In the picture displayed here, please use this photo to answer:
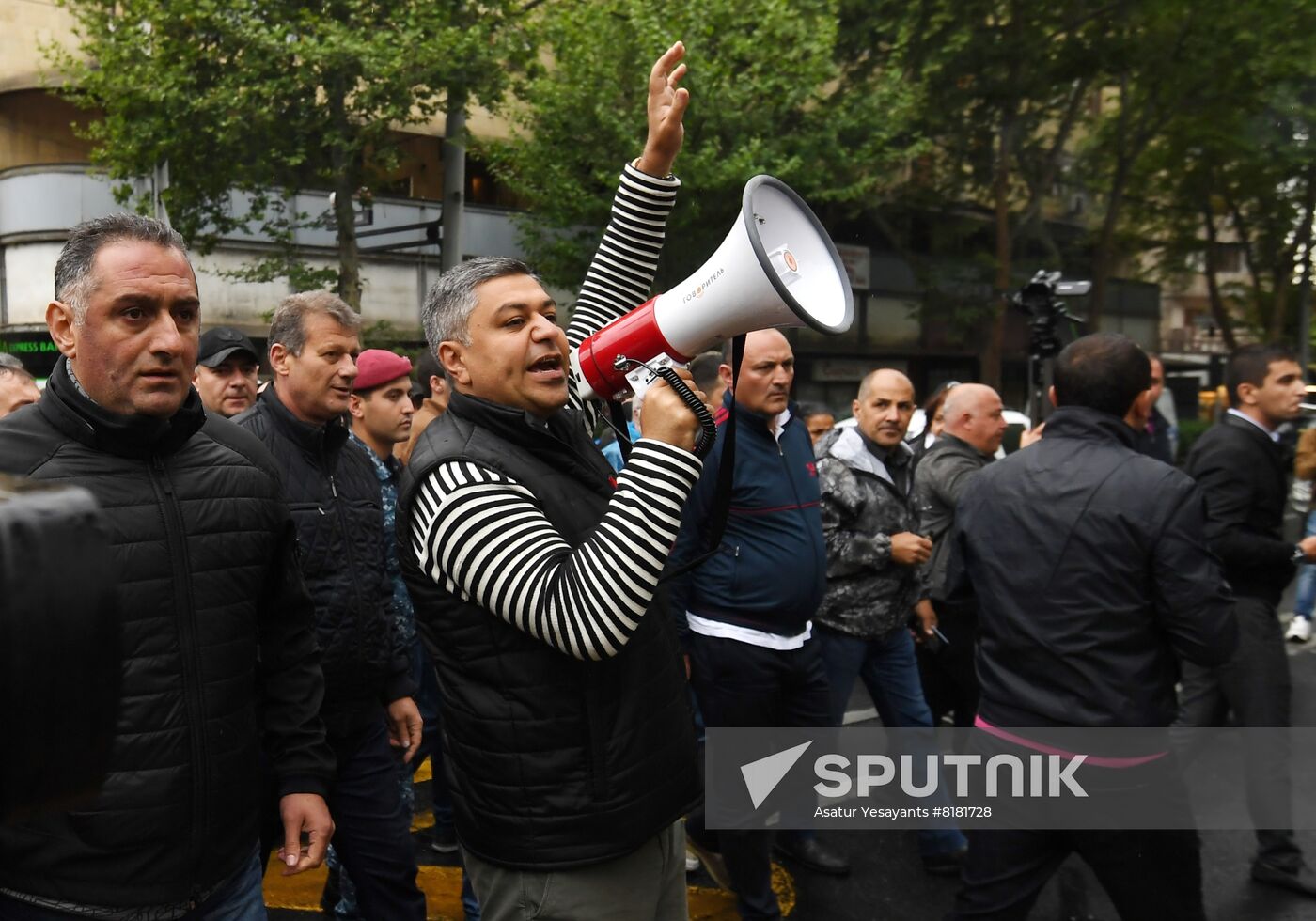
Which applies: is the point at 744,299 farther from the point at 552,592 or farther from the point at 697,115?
the point at 697,115

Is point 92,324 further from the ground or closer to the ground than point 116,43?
closer to the ground

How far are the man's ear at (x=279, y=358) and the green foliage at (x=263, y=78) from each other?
8.35 m

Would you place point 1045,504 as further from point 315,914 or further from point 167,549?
point 315,914

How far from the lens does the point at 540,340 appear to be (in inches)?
80.1

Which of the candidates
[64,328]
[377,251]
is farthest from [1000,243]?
[64,328]

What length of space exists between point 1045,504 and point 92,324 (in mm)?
2220

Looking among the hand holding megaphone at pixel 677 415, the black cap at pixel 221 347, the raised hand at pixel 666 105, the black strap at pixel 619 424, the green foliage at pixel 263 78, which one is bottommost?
the black cap at pixel 221 347

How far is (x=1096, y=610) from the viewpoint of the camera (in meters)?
2.78

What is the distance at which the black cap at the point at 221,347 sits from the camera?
12.8ft

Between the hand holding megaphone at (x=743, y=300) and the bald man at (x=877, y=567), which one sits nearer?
the hand holding megaphone at (x=743, y=300)

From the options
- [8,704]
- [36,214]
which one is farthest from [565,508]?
[36,214]

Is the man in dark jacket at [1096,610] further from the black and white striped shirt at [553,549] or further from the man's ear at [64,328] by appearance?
the man's ear at [64,328]
